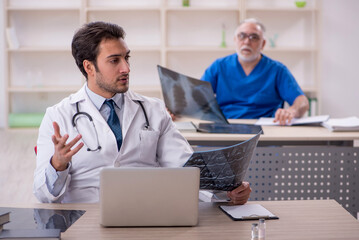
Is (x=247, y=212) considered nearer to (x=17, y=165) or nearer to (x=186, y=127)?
(x=186, y=127)

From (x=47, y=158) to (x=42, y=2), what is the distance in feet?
16.9

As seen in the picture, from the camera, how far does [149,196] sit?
1493 mm

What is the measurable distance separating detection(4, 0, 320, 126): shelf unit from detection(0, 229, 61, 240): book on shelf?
5104 mm

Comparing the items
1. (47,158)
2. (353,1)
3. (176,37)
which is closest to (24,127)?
(176,37)

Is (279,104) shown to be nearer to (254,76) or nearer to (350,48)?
(254,76)

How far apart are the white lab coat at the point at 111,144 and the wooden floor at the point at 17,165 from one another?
2.10 metres

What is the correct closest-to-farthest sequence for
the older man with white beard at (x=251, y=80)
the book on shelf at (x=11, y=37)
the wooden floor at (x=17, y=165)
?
the older man with white beard at (x=251, y=80) → the wooden floor at (x=17, y=165) → the book on shelf at (x=11, y=37)

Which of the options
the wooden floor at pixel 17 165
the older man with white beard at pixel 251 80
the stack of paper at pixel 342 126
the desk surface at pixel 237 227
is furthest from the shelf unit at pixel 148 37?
the desk surface at pixel 237 227

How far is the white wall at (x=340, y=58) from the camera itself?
22.0ft

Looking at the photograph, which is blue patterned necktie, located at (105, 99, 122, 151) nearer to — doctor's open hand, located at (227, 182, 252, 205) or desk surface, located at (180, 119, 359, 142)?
doctor's open hand, located at (227, 182, 252, 205)

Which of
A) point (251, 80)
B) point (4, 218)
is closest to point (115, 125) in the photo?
point (4, 218)

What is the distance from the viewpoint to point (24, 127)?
21.6 ft

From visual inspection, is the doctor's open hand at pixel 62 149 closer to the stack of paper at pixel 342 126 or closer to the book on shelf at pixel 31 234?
the book on shelf at pixel 31 234

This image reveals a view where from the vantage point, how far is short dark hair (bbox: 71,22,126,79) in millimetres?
2057
